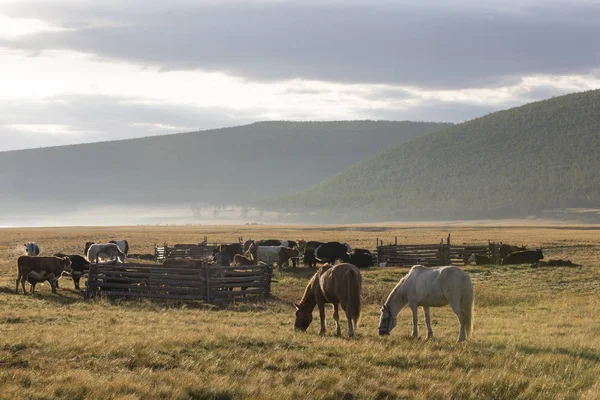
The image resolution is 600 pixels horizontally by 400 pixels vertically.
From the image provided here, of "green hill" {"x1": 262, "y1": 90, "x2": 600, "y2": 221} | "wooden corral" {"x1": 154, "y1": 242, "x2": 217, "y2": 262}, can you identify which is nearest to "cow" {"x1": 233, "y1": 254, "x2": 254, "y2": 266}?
"wooden corral" {"x1": 154, "y1": 242, "x2": 217, "y2": 262}

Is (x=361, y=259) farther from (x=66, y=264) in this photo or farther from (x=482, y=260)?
(x=66, y=264)

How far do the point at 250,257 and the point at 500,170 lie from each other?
14110 cm

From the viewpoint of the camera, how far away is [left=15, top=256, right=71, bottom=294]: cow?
2450cm

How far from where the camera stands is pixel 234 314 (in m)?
21.5

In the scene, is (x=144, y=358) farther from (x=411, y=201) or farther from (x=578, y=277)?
(x=411, y=201)

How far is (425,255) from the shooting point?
4238 cm

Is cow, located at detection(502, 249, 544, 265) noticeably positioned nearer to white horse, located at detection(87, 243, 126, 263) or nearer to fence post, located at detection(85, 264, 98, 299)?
white horse, located at detection(87, 243, 126, 263)

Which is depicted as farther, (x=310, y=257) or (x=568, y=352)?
(x=310, y=257)

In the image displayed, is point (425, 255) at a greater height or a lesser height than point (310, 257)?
lesser

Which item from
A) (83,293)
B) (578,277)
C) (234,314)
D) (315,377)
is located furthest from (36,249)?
(315,377)

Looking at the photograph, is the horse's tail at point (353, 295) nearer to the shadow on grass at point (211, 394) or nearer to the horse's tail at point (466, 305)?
the horse's tail at point (466, 305)

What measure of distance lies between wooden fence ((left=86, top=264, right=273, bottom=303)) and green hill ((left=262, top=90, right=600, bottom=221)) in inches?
5564

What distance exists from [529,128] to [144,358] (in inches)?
7026

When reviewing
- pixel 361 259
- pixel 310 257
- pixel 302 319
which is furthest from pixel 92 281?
pixel 361 259
